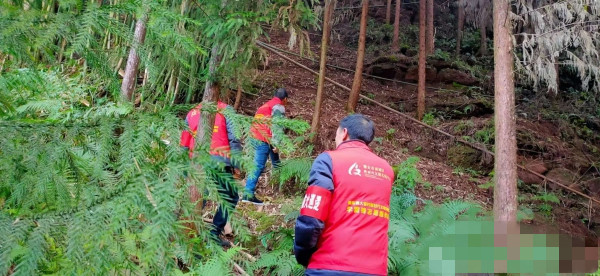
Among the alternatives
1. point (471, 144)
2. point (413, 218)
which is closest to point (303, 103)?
point (471, 144)

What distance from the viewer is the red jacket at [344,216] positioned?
289 centimetres

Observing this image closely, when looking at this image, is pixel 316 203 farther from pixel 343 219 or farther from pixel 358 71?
pixel 358 71

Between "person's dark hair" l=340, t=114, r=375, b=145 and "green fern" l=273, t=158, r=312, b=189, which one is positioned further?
"green fern" l=273, t=158, r=312, b=189

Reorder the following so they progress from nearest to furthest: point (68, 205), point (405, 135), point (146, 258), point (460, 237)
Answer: point (146, 258), point (68, 205), point (460, 237), point (405, 135)

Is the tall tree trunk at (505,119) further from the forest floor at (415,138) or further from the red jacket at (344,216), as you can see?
the red jacket at (344,216)

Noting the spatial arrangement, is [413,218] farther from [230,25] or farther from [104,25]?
[104,25]

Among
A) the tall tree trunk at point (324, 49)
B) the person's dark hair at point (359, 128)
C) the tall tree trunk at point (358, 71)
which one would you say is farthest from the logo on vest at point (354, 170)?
the tall tree trunk at point (358, 71)

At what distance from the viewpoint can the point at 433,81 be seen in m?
16.7

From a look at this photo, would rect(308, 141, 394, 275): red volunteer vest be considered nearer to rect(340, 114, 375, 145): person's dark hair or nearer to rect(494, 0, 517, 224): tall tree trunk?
rect(340, 114, 375, 145): person's dark hair

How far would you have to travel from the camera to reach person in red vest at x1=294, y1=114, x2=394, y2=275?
9.47ft

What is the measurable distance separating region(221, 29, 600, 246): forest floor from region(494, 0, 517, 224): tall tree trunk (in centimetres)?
99

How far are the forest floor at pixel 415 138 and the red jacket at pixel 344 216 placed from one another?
333cm

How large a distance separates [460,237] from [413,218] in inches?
78.2

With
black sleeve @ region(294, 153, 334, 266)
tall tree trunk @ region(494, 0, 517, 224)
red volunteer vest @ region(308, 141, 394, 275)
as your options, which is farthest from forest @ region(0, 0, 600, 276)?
red volunteer vest @ region(308, 141, 394, 275)
